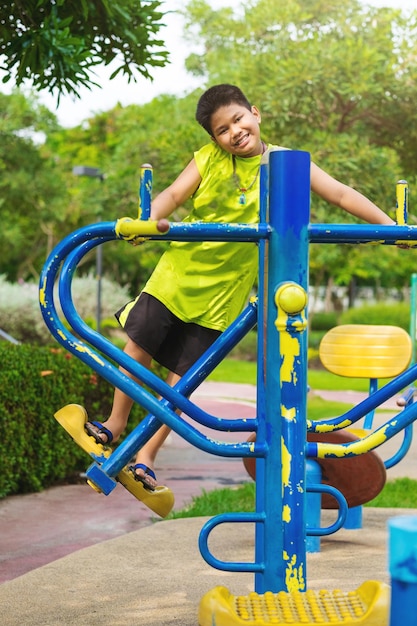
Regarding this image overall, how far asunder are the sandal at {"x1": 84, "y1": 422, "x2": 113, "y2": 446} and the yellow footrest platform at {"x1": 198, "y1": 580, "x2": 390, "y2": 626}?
860 mm

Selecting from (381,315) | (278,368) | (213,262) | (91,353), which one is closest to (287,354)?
(278,368)

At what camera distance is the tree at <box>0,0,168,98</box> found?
4.80 meters

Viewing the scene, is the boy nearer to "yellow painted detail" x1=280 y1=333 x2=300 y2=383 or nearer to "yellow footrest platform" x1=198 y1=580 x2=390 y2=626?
"yellow painted detail" x1=280 y1=333 x2=300 y2=383

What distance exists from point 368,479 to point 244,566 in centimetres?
180

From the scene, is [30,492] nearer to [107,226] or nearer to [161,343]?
[161,343]

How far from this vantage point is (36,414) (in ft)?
18.6

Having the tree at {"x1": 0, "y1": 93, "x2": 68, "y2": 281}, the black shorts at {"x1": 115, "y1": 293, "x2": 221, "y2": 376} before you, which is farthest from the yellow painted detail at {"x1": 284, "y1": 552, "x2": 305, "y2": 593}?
the tree at {"x1": 0, "y1": 93, "x2": 68, "y2": 281}

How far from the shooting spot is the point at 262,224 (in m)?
2.34

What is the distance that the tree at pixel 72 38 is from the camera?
15.7 feet

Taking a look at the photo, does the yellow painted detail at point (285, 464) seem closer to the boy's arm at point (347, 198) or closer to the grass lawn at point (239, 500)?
the boy's arm at point (347, 198)

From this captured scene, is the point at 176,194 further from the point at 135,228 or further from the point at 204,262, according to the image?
the point at 135,228

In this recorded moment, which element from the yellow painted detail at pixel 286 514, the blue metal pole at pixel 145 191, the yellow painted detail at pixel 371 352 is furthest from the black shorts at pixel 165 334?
the yellow painted detail at pixel 371 352

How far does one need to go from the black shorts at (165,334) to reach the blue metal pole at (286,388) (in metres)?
0.96

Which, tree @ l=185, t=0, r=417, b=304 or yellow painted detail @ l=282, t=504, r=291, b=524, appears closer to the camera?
yellow painted detail @ l=282, t=504, r=291, b=524
